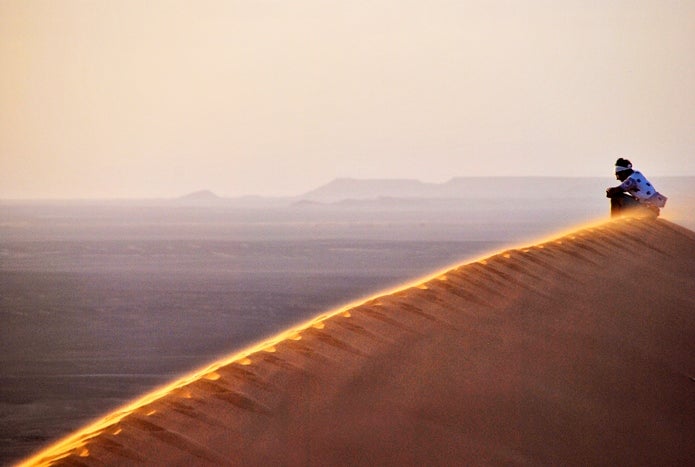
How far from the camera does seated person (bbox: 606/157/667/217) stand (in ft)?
54.7

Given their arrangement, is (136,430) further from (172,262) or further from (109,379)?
(172,262)

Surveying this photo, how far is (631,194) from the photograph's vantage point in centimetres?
1756

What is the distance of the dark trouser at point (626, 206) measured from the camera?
1759 centimetres

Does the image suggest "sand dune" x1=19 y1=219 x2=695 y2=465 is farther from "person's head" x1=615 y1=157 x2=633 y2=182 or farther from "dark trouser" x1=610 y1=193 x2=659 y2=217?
"dark trouser" x1=610 y1=193 x2=659 y2=217

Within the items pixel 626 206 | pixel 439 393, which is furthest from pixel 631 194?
pixel 439 393

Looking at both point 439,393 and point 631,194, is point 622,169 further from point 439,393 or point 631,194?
point 439,393

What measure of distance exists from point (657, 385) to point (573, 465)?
6.45 ft

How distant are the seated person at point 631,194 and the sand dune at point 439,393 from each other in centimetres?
644

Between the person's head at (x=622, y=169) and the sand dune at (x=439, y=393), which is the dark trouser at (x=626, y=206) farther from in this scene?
the sand dune at (x=439, y=393)

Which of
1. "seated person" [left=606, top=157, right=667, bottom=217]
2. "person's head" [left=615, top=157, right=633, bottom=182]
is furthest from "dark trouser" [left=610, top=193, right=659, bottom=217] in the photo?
"person's head" [left=615, top=157, right=633, bottom=182]

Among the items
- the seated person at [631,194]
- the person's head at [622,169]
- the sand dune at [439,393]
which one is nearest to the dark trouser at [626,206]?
the seated person at [631,194]

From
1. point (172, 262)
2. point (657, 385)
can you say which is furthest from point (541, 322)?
point (172, 262)

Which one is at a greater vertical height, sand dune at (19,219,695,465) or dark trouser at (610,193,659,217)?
dark trouser at (610,193,659,217)

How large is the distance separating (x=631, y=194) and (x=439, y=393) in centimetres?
1088
